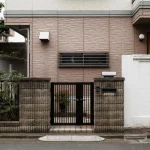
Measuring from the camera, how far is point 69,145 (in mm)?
8711

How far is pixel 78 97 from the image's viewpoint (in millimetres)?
11016

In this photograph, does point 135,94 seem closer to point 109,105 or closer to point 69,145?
point 109,105

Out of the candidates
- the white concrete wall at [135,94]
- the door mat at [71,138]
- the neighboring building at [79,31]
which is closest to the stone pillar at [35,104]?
the door mat at [71,138]

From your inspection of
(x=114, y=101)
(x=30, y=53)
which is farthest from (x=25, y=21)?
(x=114, y=101)

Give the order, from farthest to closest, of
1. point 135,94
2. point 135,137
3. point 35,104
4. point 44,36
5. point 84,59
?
1. point 84,59
2. point 44,36
3. point 135,94
4. point 35,104
5. point 135,137

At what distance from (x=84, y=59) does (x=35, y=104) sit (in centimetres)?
470

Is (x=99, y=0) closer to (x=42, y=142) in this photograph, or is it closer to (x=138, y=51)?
(x=138, y=51)

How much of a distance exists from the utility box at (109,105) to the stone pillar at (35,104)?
162 centimetres

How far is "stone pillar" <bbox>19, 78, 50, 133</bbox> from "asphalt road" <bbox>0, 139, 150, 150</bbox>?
3.23ft

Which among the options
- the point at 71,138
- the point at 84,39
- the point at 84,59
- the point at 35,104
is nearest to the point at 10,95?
the point at 35,104

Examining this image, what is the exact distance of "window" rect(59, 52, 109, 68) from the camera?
1422 cm

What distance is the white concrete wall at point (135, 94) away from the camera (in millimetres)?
10711

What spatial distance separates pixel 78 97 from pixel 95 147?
9.43ft

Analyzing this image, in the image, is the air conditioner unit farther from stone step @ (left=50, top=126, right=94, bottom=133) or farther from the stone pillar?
stone step @ (left=50, top=126, right=94, bottom=133)
